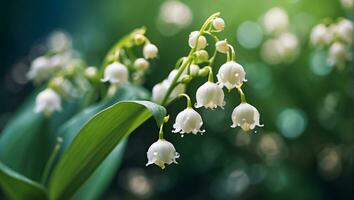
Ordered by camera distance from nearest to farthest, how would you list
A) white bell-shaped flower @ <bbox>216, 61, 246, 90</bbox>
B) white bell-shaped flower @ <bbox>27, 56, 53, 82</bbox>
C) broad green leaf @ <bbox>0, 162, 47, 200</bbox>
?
white bell-shaped flower @ <bbox>216, 61, 246, 90</bbox>, broad green leaf @ <bbox>0, 162, 47, 200</bbox>, white bell-shaped flower @ <bbox>27, 56, 53, 82</bbox>

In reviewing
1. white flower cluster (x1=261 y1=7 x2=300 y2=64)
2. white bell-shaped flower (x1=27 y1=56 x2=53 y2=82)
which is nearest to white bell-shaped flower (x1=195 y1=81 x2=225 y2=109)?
white bell-shaped flower (x1=27 y1=56 x2=53 y2=82)

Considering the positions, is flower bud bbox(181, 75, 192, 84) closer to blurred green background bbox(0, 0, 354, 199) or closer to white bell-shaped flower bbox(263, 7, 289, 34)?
blurred green background bbox(0, 0, 354, 199)

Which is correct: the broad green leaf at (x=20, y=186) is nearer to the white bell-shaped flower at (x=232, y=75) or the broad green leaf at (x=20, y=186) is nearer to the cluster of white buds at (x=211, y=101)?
the cluster of white buds at (x=211, y=101)

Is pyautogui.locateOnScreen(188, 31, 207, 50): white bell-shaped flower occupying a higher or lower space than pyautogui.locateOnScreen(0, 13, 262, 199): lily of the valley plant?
higher

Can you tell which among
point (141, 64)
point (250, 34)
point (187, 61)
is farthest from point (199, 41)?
point (250, 34)

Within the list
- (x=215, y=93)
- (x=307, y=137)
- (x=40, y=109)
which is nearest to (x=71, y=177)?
(x=40, y=109)

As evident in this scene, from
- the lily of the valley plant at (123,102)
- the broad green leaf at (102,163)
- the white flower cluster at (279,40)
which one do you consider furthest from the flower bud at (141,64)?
the white flower cluster at (279,40)
